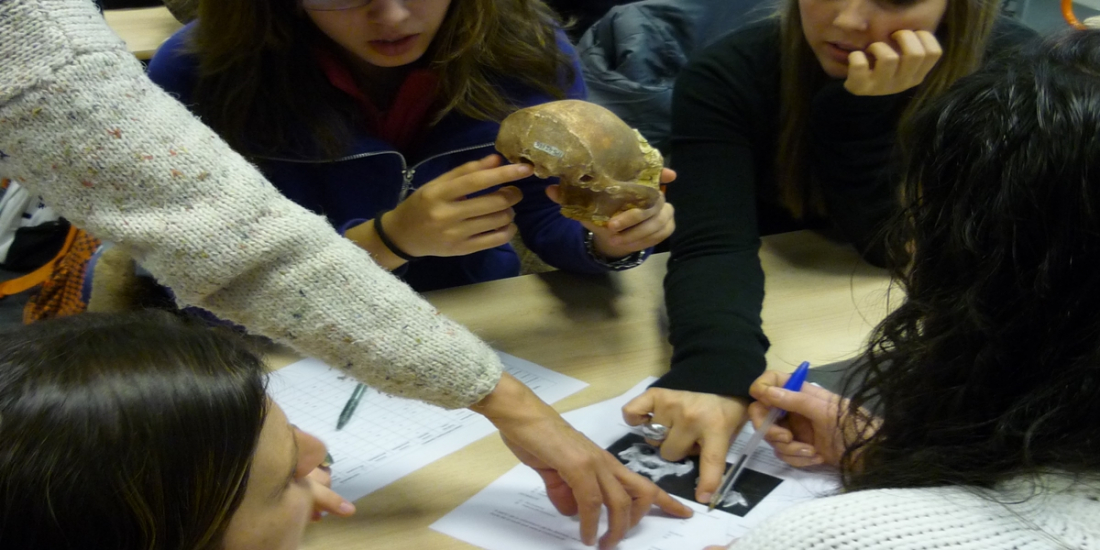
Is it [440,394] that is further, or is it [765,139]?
[765,139]

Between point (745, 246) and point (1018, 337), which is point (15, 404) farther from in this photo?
point (745, 246)

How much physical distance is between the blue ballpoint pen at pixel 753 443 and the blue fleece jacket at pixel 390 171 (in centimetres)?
43

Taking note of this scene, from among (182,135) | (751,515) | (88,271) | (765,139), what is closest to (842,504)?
(751,515)

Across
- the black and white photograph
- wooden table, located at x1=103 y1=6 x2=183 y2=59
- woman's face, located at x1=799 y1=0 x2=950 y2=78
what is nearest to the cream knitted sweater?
the black and white photograph

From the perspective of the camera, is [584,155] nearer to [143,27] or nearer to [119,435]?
[119,435]

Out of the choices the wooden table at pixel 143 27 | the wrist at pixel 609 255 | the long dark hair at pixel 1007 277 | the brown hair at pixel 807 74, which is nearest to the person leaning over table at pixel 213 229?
the long dark hair at pixel 1007 277

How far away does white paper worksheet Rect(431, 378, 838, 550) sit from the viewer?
2.97 feet

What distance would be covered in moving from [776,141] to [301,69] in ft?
2.75

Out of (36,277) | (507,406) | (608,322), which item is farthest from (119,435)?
(36,277)

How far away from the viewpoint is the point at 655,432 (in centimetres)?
106

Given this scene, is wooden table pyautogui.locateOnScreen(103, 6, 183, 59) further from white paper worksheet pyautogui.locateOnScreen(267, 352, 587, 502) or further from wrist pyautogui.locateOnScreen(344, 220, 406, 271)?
white paper worksheet pyautogui.locateOnScreen(267, 352, 587, 502)

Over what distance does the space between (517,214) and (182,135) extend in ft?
2.43

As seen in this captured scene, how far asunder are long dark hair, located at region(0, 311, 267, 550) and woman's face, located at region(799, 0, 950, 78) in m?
1.06

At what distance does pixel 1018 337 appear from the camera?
0.67 meters
